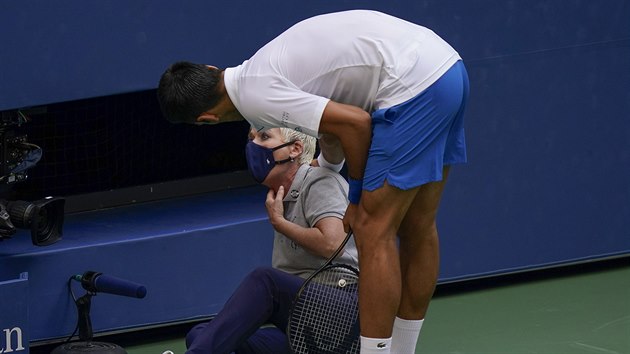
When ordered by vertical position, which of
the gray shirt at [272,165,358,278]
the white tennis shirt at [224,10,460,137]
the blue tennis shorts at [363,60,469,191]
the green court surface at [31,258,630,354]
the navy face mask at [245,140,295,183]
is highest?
the white tennis shirt at [224,10,460,137]

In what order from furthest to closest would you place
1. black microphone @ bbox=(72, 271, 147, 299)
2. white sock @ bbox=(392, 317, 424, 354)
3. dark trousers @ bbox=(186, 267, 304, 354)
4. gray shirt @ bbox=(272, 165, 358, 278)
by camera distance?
black microphone @ bbox=(72, 271, 147, 299) < gray shirt @ bbox=(272, 165, 358, 278) < white sock @ bbox=(392, 317, 424, 354) < dark trousers @ bbox=(186, 267, 304, 354)

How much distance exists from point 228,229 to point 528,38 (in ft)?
5.26

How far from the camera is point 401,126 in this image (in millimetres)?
3824

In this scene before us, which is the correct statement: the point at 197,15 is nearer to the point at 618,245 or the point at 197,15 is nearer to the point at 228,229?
the point at 228,229

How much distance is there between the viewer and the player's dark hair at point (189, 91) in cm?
385

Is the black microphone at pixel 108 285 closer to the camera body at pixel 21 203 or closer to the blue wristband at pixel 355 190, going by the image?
the camera body at pixel 21 203

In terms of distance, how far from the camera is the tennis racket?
396 cm

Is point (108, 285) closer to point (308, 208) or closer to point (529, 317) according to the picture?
point (308, 208)

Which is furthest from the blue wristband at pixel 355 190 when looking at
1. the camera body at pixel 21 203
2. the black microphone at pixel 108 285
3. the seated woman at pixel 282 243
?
the camera body at pixel 21 203

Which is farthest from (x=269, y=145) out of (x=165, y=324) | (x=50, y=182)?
(x=50, y=182)

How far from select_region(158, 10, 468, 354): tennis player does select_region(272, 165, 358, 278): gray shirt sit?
0.41 m

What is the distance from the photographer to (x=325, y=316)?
3973 mm

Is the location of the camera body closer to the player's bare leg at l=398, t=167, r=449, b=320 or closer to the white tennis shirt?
the white tennis shirt

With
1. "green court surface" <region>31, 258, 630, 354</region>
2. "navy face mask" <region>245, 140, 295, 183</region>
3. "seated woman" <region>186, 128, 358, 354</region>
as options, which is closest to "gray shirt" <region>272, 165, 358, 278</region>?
"seated woman" <region>186, 128, 358, 354</region>
